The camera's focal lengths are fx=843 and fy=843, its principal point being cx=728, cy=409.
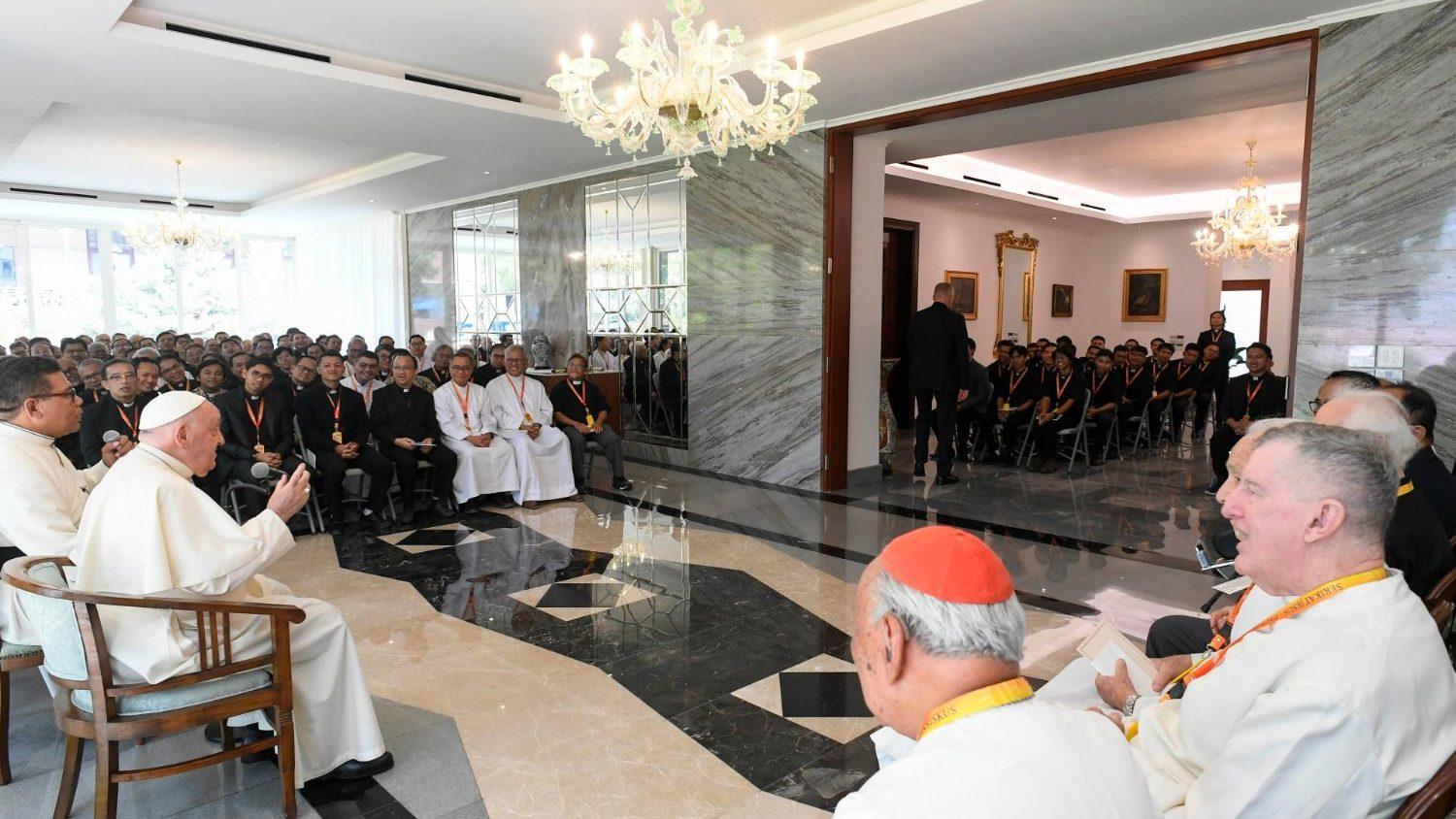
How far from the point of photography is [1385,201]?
→ 469 centimetres

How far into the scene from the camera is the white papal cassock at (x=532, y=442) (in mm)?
7332

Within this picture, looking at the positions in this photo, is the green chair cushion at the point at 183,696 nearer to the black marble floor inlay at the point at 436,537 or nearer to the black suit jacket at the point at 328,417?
the black marble floor inlay at the point at 436,537

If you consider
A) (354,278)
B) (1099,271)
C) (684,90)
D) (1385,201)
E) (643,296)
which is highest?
(684,90)

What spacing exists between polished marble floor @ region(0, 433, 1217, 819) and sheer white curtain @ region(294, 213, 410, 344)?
799 centimetres

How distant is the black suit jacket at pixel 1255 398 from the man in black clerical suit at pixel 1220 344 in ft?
9.61

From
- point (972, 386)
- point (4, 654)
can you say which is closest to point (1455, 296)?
point (972, 386)

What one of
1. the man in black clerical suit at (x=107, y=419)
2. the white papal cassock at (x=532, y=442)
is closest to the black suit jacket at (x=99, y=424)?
the man in black clerical suit at (x=107, y=419)

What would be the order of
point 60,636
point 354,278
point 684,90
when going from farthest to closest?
point 354,278, point 684,90, point 60,636

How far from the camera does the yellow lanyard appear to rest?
1.07 meters

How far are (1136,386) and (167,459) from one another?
10149 mm

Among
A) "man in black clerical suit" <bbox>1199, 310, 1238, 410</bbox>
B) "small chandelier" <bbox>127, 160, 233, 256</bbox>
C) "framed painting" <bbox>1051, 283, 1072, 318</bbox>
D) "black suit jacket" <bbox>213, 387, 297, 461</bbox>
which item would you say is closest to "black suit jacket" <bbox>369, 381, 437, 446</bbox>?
"black suit jacket" <bbox>213, 387, 297, 461</bbox>

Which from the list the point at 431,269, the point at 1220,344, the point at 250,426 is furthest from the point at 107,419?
the point at 1220,344

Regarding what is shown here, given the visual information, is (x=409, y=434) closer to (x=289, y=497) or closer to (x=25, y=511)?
(x=25, y=511)

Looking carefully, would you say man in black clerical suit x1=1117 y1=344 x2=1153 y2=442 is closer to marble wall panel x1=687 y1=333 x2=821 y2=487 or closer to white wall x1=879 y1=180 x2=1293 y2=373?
white wall x1=879 y1=180 x2=1293 y2=373
